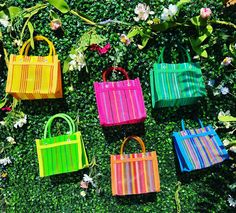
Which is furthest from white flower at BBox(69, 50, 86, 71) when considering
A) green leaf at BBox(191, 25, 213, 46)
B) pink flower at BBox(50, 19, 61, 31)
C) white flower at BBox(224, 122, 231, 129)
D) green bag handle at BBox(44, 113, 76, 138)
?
white flower at BBox(224, 122, 231, 129)

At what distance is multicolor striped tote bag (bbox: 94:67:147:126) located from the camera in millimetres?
2920

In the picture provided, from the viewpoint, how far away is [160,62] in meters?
3.09

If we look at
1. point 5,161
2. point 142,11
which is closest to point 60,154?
point 5,161

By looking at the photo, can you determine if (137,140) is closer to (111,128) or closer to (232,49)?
(111,128)

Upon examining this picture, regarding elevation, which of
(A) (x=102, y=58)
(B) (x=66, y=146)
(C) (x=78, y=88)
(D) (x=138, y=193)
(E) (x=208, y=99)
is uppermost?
(A) (x=102, y=58)

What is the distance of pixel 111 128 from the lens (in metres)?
3.14

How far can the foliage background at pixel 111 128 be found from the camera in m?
3.04

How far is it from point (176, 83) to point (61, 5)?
3.41 ft

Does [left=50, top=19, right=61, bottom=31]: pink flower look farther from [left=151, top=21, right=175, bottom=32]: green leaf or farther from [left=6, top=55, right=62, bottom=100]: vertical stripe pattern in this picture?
[left=151, top=21, right=175, bottom=32]: green leaf

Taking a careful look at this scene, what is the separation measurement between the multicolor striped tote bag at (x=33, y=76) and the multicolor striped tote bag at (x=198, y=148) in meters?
1.00

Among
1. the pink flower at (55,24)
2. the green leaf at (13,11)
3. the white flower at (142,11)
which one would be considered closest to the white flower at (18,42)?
the green leaf at (13,11)

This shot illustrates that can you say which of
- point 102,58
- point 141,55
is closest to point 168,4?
point 141,55

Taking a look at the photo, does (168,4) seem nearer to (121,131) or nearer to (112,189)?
(121,131)

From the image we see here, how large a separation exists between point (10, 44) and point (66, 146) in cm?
91
